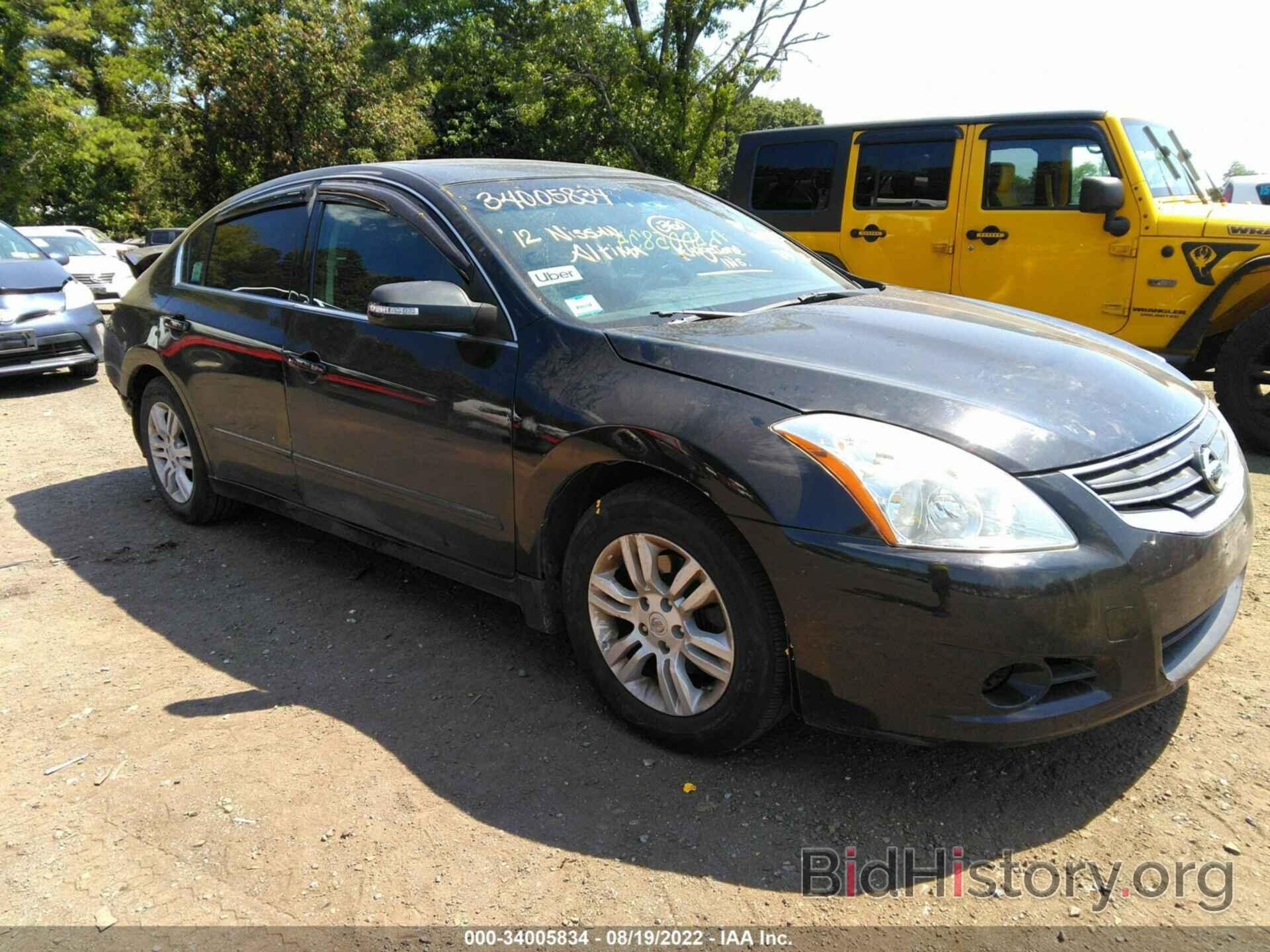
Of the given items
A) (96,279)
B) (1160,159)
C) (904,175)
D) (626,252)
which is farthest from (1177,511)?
(96,279)

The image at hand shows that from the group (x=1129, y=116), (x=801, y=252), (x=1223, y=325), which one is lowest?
(x=1223, y=325)

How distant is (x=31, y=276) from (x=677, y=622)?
8503mm

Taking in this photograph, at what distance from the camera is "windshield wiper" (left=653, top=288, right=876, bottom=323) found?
3162mm

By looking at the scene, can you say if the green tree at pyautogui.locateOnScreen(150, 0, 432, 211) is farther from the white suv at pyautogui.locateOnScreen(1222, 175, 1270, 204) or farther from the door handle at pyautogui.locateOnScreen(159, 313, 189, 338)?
the door handle at pyautogui.locateOnScreen(159, 313, 189, 338)

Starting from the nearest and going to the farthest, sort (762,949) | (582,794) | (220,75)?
(762,949) → (582,794) → (220,75)

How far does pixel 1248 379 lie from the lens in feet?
19.2

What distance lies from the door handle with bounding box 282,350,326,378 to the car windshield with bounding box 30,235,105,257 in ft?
46.2

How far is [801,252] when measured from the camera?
4.16 metres

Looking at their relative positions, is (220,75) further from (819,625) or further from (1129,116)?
(819,625)

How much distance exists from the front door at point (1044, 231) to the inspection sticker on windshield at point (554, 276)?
4.44 metres

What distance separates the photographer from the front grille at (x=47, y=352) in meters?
8.41

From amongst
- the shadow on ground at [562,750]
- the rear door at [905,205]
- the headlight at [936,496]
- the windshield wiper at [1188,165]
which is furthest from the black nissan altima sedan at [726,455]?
the windshield wiper at [1188,165]

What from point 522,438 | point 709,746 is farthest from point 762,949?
point 522,438

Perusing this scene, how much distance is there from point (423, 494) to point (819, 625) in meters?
1.58
